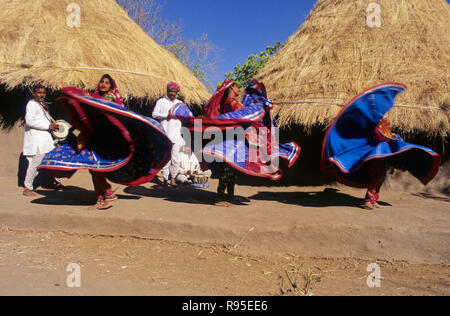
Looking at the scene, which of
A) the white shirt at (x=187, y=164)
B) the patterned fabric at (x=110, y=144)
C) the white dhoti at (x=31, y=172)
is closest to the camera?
the patterned fabric at (x=110, y=144)

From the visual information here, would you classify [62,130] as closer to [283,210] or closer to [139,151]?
[139,151]

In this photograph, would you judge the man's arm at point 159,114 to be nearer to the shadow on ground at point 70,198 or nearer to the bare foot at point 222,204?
the shadow on ground at point 70,198

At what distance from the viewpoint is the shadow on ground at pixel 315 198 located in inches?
178

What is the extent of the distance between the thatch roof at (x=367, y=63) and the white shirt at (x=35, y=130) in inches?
147

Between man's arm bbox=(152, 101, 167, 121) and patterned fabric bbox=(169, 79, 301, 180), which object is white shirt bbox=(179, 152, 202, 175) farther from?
patterned fabric bbox=(169, 79, 301, 180)

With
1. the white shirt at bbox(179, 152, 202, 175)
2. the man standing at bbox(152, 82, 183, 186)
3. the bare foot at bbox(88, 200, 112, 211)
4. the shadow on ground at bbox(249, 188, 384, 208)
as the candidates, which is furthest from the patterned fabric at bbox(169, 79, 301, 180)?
the white shirt at bbox(179, 152, 202, 175)

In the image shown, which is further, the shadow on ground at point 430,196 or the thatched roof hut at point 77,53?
the thatched roof hut at point 77,53

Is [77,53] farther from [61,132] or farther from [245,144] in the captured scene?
[245,144]

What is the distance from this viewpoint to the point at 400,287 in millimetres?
2686

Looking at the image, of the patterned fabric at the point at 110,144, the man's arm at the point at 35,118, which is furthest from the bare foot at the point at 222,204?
the man's arm at the point at 35,118

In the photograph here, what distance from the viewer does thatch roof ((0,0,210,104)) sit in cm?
619

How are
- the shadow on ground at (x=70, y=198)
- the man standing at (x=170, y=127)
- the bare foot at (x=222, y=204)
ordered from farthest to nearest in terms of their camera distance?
the man standing at (x=170, y=127)
the shadow on ground at (x=70, y=198)
the bare foot at (x=222, y=204)

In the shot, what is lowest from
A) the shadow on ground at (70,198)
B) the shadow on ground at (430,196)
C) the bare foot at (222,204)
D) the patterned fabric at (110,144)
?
the shadow on ground at (70,198)

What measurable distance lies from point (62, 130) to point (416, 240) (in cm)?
485
